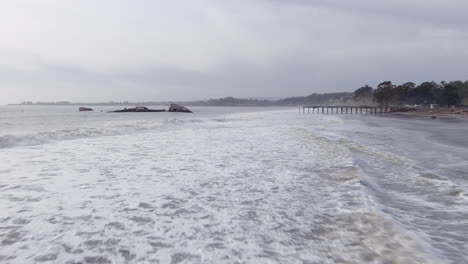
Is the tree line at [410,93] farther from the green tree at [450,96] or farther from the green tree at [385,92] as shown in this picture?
the green tree at [450,96]

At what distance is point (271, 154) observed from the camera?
11.2m

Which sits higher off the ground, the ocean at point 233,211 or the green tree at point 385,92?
the green tree at point 385,92

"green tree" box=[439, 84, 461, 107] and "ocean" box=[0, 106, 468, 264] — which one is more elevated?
"green tree" box=[439, 84, 461, 107]

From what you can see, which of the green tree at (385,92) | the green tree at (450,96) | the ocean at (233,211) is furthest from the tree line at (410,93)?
the ocean at (233,211)

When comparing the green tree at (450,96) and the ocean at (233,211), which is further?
the green tree at (450,96)

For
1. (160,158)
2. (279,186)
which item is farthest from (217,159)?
(279,186)

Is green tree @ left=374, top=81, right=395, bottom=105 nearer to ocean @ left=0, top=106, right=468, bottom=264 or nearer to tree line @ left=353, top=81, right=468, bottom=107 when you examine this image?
tree line @ left=353, top=81, right=468, bottom=107

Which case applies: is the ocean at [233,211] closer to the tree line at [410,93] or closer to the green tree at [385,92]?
the tree line at [410,93]

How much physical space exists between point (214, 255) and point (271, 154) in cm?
783

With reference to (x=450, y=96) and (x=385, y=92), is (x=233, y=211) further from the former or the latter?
(x=385, y=92)

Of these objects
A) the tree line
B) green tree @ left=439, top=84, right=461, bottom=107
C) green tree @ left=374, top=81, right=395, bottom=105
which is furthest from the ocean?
green tree @ left=374, top=81, right=395, bottom=105

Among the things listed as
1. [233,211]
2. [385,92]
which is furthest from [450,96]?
[233,211]

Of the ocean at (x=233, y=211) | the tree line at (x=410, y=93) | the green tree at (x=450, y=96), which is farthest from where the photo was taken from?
the tree line at (x=410, y=93)

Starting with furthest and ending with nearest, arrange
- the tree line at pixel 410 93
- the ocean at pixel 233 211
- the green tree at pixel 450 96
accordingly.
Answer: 1. the tree line at pixel 410 93
2. the green tree at pixel 450 96
3. the ocean at pixel 233 211
